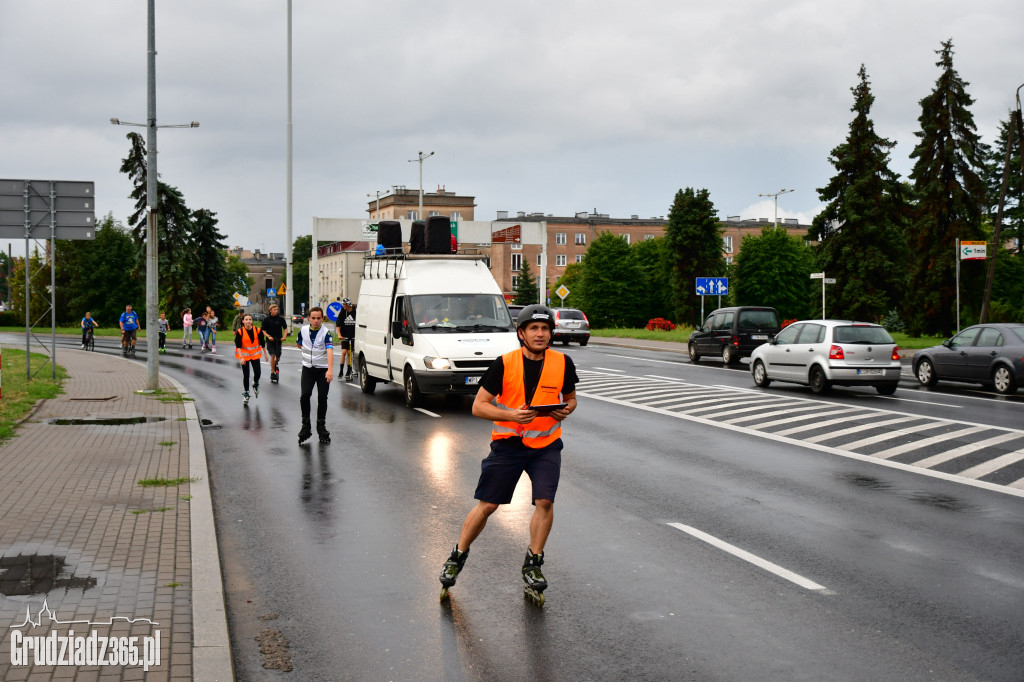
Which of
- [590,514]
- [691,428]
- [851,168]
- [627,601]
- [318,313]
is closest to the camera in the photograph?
[627,601]

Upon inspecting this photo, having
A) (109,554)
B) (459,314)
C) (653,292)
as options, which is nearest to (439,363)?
(459,314)

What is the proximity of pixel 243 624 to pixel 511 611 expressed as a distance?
1.51 meters

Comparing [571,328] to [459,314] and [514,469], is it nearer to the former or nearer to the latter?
[459,314]

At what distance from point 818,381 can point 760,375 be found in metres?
1.86

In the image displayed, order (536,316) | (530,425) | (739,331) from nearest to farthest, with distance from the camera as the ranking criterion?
(536,316) → (530,425) → (739,331)

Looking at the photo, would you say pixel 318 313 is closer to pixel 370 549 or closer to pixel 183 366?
pixel 370 549

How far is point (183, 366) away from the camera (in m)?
29.0

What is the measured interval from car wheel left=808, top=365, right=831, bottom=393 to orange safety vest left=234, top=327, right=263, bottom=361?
35.3 ft

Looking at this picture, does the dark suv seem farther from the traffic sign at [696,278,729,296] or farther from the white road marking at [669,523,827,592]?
the white road marking at [669,523,827,592]

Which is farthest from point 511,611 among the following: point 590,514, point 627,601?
point 590,514

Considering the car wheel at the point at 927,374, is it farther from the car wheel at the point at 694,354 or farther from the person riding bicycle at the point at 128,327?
the person riding bicycle at the point at 128,327

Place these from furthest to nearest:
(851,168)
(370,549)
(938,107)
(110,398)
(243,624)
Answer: (851,168)
(938,107)
(110,398)
(370,549)
(243,624)

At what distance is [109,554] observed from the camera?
6.45m

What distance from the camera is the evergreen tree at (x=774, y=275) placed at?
79438 millimetres
